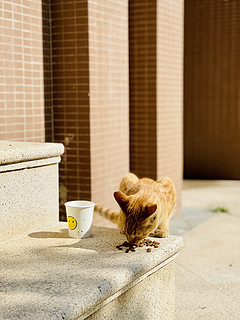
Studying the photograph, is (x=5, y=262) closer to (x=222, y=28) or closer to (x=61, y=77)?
(x=61, y=77)

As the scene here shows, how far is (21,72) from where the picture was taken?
486 cm

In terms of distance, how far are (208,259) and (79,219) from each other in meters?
2.46

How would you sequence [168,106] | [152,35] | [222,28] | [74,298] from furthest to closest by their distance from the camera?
1. [222,28]
2. [168,106]
3. [152,35]
4. [74,298]

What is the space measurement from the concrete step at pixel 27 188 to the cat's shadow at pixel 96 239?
14cm

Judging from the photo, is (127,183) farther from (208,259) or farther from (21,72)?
(208,259)

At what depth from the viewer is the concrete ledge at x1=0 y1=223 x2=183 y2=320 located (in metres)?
2.36

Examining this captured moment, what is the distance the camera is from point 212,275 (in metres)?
4.91

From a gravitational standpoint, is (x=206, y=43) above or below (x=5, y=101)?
above

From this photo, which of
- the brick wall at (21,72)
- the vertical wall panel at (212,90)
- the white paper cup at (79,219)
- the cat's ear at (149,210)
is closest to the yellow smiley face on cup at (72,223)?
the white paper cup at (79,219)

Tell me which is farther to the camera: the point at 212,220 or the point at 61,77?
the point at 212,220

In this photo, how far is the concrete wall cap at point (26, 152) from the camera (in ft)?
10.4

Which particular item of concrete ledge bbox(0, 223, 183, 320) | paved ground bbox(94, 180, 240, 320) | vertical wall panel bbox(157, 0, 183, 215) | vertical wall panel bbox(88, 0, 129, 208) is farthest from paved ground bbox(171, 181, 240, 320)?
vertical wall panel bbox(88, 0, 129, 208)

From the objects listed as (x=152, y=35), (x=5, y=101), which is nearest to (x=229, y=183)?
(x=152, y=35)

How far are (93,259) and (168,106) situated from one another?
4.26 metres
